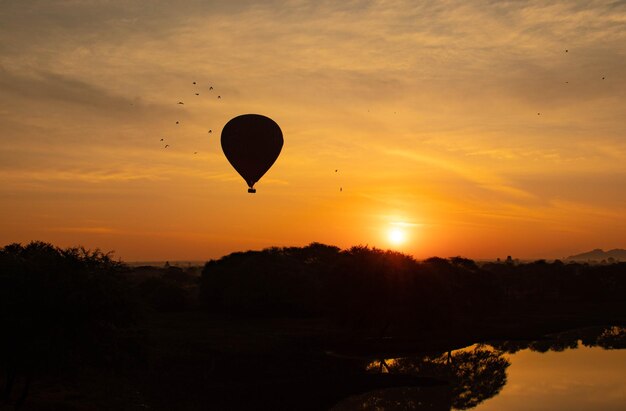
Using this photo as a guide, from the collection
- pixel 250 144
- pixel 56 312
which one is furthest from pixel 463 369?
pixel 56 312

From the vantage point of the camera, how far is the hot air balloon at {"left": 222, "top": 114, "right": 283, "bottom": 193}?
173 ft

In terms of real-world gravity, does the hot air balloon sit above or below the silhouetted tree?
above

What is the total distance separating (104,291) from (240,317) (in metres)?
53.3

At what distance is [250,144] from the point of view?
52656 millimetres

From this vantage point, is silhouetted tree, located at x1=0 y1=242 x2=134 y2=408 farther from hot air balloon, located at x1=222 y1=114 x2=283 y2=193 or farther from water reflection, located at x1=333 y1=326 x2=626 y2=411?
hot air balloon, located at x1=222 y1=114 x2=283 y2=193

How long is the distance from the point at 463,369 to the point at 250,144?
2541 cm

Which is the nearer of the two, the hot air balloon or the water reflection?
the water reflection

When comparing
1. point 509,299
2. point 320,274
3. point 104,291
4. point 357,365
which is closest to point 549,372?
point 357,365

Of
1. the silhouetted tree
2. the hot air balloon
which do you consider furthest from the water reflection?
the hot air balloon

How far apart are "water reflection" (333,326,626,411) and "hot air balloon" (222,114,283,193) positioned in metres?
18.8

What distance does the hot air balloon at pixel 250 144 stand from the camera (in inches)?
2073

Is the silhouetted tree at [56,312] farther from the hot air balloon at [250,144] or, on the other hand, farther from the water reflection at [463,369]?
the hot air balloon at [250,144]

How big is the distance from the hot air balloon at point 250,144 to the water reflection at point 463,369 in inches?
741

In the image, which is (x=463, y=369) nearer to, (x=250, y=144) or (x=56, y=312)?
(x=250, y=144)
